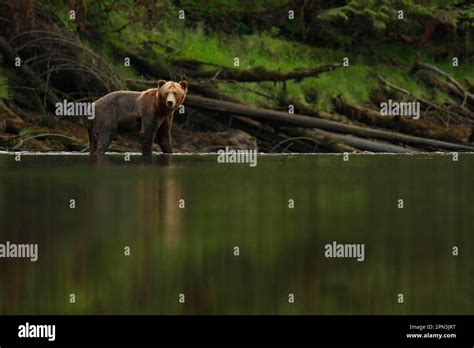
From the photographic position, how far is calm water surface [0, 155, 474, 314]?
6.73 m

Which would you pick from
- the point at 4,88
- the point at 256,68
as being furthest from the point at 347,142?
the point at 4,88

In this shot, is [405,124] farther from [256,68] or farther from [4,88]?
[4,88]

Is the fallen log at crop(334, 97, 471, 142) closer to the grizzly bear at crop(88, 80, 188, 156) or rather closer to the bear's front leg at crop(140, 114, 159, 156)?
the grizzly bear at crop(88, 80, 188, 156)

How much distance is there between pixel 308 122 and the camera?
29.1 m

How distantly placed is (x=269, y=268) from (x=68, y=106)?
70.8ft

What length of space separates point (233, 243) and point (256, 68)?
2269 centimetres

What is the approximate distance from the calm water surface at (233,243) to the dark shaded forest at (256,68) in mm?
10045

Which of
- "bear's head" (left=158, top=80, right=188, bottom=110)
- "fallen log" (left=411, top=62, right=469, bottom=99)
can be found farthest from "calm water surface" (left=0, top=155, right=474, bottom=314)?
"fallen log" (left=411, top=62, right=469, bottom=99)

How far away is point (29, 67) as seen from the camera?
2945 centimetres

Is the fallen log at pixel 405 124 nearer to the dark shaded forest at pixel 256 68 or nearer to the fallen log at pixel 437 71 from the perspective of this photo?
the dark shaded forest at pixel 256 68

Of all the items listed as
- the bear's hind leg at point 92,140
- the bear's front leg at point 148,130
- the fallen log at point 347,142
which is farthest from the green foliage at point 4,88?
the fallen log at point 347,142

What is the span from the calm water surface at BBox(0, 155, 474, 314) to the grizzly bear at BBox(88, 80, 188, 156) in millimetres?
5820

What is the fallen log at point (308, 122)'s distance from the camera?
2906 cm
